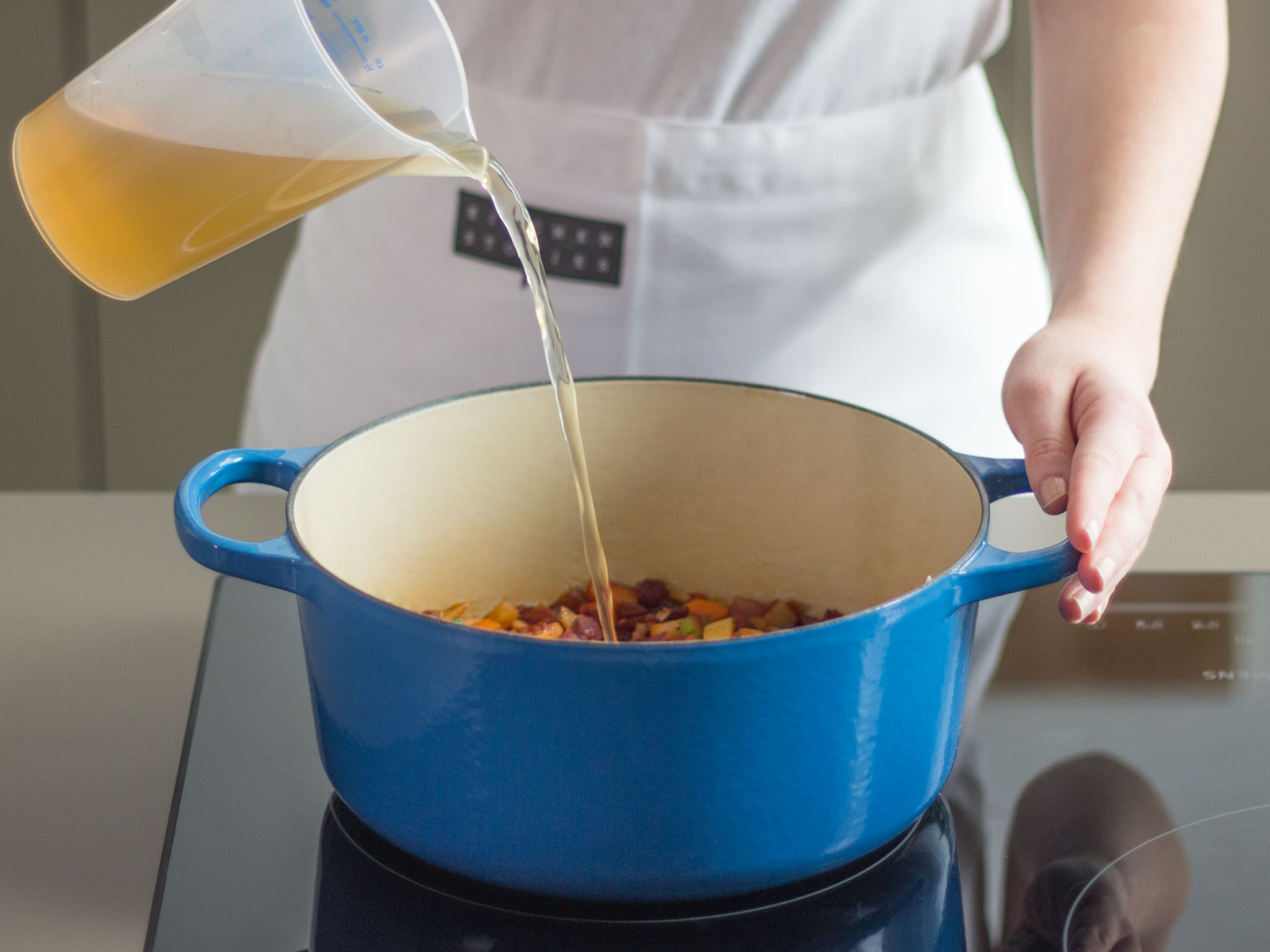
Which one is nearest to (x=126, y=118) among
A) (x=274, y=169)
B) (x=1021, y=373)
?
(x=274, y=169)

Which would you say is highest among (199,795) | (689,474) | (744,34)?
(744,34)

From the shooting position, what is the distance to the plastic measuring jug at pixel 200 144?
531 millimetres

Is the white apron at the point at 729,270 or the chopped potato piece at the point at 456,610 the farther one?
the white apron at the point at 729,270

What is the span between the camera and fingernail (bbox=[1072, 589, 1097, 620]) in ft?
1.74

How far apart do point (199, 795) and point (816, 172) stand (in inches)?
26.2

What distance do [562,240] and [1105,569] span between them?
593 millimetres

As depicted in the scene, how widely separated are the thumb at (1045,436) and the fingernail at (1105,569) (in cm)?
6

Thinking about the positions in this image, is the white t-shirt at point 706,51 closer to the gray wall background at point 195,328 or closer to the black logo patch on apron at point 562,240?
the black logo patch on apron at point 562,240

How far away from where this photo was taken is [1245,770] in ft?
1.97

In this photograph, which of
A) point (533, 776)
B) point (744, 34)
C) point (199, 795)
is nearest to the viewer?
point (533, 776)

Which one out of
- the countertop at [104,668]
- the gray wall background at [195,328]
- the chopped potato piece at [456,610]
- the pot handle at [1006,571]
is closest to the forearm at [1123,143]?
the countertop at [104,668]

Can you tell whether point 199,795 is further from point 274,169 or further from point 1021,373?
point 1021,373

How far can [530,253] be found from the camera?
0.69 m

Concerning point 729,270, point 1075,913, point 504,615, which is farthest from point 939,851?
point 729,270
